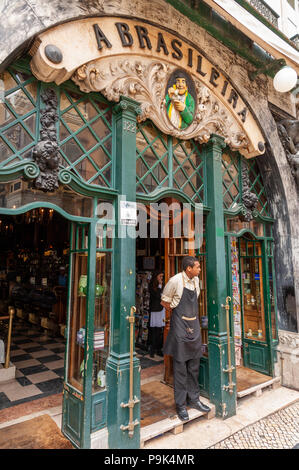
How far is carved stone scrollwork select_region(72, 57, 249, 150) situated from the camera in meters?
3.80

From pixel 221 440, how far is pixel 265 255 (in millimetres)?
3770

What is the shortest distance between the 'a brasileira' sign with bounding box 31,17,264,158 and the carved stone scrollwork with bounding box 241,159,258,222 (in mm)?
490

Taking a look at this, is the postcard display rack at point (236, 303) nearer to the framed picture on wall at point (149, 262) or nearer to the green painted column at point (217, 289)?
the green painted column at point (217, 289)

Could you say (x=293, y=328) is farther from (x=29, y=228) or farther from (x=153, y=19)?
(x=29, y=228)

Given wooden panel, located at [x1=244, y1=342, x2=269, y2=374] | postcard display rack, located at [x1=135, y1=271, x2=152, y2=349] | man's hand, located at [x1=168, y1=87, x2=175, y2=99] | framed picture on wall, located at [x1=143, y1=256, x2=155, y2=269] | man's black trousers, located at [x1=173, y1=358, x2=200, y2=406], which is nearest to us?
man's black trousers, located at [x1=173, y1=358, x2=200, y2=406]

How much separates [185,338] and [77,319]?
1.66 m

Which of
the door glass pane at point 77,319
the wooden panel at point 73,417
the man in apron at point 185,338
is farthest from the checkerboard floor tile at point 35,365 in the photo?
the man in apron at point 185,338

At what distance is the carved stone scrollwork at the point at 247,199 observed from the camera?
5879 mm

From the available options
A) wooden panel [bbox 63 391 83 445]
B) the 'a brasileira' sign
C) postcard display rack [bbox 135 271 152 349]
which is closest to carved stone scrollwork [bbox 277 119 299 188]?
the 'a brasileira' sign

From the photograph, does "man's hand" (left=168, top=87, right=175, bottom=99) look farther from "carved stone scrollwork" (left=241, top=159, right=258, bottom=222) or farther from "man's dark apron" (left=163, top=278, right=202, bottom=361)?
"man's dark apron" (left=163, top=278, right=202, bottom=361)

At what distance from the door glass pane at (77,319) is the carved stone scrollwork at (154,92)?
2.34 metres

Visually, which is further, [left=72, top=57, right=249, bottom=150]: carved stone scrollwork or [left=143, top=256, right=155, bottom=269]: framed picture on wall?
[left=143, top=256, right=155, bottom=269]: framed picture on wall

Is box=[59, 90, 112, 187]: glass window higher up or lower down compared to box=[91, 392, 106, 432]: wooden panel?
higher up
